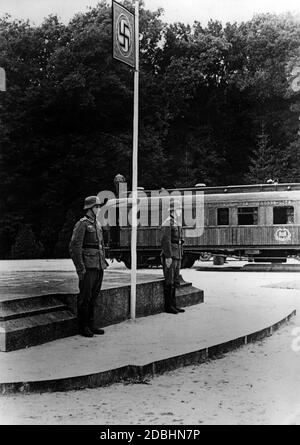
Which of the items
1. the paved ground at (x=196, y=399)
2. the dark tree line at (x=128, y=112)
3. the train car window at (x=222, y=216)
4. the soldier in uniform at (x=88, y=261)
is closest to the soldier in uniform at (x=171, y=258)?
the soldier in uniform at (x=88, y=261)

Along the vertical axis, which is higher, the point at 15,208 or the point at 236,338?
the point at 15,208

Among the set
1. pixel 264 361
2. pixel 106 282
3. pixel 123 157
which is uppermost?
pixel 123 157

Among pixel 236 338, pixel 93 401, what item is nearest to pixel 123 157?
pixel 236 338

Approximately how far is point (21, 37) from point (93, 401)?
21567mm

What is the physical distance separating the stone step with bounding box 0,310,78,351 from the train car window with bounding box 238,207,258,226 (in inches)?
625

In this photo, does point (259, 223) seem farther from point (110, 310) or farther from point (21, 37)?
point (110, 310)

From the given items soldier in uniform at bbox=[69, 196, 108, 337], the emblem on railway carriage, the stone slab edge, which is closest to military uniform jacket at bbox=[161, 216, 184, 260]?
soldier in uniform at bbox=[69, 196, 108, 337]

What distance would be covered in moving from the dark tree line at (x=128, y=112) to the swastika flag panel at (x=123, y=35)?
Answer: 550 inches

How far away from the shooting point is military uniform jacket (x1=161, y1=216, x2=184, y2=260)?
10188mm

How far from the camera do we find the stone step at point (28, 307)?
6.87 metres

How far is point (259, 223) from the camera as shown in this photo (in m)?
22.7

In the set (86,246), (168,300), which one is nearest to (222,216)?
(168,300)

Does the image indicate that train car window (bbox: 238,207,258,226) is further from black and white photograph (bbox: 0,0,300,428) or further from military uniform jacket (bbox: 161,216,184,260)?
military uniform jacket (bbox: 161,216,184,260)

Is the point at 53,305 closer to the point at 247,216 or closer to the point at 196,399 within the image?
the point at 196,399
